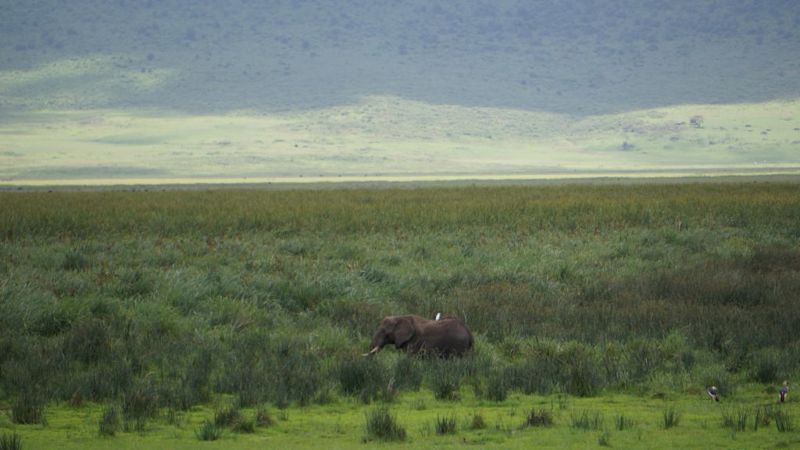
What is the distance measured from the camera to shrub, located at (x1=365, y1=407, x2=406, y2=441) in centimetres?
916

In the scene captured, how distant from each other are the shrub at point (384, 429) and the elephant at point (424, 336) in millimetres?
3193

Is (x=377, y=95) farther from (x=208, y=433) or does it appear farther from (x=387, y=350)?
(x=208, y=433)

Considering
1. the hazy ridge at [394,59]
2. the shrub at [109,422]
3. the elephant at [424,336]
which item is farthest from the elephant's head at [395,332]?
the hazy ridge at [394,59]

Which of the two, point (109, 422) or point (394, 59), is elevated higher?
point (394, 59)

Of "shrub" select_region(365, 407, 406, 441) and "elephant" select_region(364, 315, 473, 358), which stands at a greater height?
"elephant" select_region(364, 315, 473, 358)

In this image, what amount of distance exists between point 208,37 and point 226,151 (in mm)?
64190

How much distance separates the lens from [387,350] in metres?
13.2

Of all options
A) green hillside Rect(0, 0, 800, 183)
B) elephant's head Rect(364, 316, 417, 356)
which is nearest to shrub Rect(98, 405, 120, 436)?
elephant's head Rect(364, 316, 417, 356)

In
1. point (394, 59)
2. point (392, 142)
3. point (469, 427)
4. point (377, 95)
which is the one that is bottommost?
point (469, 427)

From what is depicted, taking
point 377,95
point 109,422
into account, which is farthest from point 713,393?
point 377,95

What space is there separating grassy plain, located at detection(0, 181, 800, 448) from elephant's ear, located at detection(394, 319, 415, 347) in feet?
1.84

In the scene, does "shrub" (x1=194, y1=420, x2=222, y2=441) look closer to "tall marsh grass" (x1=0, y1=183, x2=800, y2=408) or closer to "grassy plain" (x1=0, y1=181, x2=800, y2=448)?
"grassy plain" (x1=0, y1=181, x2=800, y2=448)

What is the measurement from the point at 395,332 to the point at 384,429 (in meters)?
3.71

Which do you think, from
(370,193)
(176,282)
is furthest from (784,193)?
(176,282)
